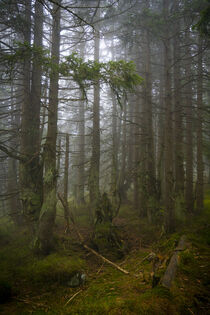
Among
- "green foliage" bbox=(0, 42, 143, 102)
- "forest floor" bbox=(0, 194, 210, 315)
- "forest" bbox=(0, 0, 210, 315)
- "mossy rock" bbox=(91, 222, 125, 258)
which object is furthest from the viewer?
"mossy rock" bbox=(91, 222, 125, 258)

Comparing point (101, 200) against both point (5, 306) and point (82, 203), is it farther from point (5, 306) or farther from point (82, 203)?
point (82, 203)

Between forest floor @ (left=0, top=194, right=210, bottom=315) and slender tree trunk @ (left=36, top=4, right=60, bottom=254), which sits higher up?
slender tree trunk @ (left=36, top=4, right=60, bottom=254)

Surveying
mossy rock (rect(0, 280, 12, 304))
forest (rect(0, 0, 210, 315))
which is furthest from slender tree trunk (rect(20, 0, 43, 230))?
mossy rock (rect(0, 280, 12, 304))

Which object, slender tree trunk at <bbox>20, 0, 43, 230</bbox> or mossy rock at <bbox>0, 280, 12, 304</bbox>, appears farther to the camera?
slender tree trunk at <bbox>20, 0, 43, 230</bbox>

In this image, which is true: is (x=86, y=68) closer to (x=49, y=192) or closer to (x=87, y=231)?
(x=49, y=192)

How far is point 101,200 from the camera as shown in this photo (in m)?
8.25

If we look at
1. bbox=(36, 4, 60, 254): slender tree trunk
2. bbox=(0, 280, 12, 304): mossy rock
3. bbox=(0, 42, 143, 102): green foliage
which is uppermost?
bbox=(0, 42, 143, 102): green foliage

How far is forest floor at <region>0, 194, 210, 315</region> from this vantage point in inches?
132

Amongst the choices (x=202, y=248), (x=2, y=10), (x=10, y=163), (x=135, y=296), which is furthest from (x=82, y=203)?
(x=2, y=10)

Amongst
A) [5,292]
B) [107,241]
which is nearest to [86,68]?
[107,241]

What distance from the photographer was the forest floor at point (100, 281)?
11.0 feet

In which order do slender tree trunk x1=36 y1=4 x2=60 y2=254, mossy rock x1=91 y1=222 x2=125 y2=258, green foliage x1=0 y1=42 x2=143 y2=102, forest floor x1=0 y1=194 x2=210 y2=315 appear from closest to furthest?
forest floor x1=0 y1=194 x2=210 y2=315
green foliage x1=0 y1=42 x2=143 y2=102
slender tree trunk x1=36 y1=4 x2=60 y2=254
mossy rock x1=91 y1=222 x2=125 y2=258

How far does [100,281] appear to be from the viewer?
499 cm

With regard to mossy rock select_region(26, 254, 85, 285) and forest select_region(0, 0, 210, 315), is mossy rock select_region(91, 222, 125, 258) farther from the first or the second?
mossy rock select_region(26, 254, 85, 285)
